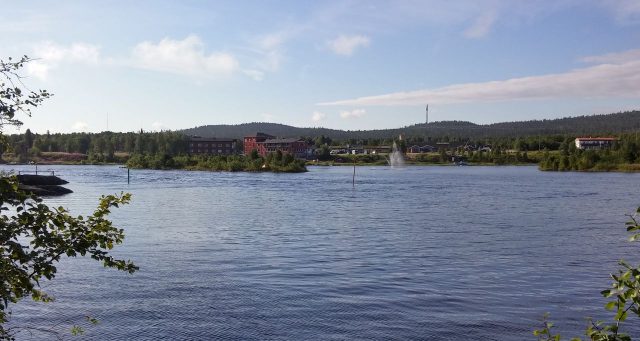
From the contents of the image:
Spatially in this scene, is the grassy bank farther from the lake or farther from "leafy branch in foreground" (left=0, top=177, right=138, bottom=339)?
"leafy branch in foreground" (left=0, top=177, right=138, bottom=339)

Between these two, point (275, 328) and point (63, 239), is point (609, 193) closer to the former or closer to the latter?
point (275, 328)

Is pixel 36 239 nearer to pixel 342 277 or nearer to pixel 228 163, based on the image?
pixel 342 277

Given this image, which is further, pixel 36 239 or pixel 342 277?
pixel 342 277

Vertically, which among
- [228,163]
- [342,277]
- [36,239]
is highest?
[36,239]

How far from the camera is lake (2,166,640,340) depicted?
796 inches

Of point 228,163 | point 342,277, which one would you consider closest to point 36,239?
point 342,277

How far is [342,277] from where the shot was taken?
27.5 meters

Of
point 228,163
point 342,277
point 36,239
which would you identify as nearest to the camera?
point 36,239

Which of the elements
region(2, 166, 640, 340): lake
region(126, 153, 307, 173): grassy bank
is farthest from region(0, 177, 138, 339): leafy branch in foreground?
region(126, 153, 307, 173): grassy bank

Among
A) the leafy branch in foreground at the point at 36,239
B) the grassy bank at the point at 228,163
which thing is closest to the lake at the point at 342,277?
the leafy branch in foreground at the point at 36,239

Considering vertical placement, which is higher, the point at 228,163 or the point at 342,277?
the point at 228,163

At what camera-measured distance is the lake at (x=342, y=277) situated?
2022 centimetres

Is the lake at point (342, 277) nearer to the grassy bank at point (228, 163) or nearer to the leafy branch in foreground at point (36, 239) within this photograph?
the leafy branch in foreground at point (36, 239)

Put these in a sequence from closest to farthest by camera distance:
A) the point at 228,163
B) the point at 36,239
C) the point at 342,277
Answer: the point at 36,239, the point at 342,277, the point at 228,163
